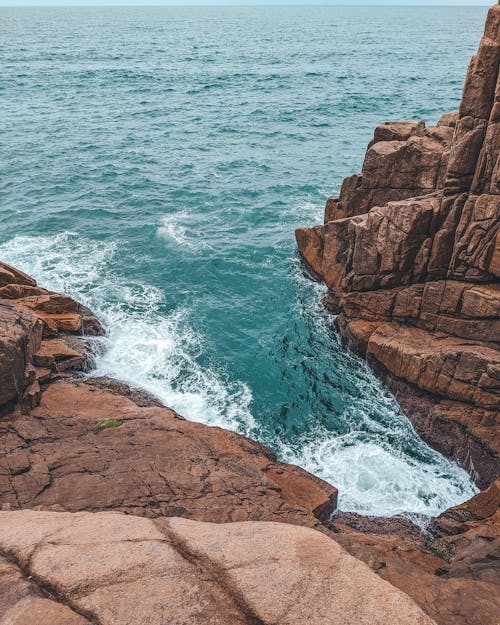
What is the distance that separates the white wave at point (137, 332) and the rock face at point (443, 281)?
31.6 ft

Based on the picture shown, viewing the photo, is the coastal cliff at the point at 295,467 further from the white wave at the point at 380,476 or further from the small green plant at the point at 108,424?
the white wave at the point at 380,476

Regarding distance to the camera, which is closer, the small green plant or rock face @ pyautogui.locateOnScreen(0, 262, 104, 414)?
the small green plant

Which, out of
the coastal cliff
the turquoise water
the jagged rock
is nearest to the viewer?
the coastal cliff

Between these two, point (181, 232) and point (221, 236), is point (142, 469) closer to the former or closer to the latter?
point (221, 236)

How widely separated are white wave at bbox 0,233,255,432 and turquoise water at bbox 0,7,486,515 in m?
0.14

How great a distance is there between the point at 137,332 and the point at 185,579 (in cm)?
2873

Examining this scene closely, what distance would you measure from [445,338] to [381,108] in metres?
73.3

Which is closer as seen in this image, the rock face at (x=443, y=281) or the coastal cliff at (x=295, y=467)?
the coastal cliff at (x=295, y=467)

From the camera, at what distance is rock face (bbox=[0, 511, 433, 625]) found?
11.4 m

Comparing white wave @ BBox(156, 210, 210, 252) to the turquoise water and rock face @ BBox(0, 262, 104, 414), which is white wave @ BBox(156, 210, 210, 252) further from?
rock face @ BBox(0, 262, 104, 414)

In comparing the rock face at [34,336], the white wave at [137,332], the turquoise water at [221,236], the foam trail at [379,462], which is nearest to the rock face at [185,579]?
the rock face at [34,336]

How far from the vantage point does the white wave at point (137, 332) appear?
113 ft

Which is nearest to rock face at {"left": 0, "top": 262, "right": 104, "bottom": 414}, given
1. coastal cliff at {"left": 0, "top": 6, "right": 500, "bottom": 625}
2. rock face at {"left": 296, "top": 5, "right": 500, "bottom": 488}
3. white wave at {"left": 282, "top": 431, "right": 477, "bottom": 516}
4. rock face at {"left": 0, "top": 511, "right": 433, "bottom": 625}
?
coastal cliff at {"left": 0, "top": 6, "right": 500, "bottom": 625}

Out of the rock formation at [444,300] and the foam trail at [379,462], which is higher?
the rock formation at [444,300]
